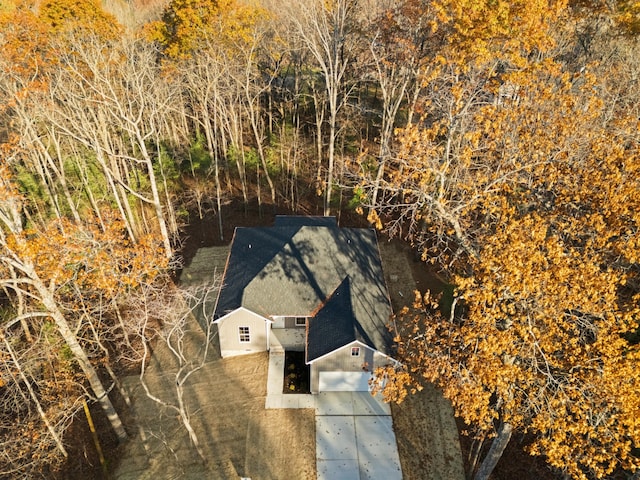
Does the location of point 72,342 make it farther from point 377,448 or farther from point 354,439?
point 377,448

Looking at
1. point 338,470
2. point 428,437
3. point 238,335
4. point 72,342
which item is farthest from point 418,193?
point 72,342

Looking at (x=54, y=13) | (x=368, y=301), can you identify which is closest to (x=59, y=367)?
(x=368, y=301)

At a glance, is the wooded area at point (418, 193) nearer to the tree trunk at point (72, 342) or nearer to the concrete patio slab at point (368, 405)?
the tree trunk at point (72, 342)

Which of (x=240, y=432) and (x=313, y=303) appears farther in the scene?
(x=313, y=303)

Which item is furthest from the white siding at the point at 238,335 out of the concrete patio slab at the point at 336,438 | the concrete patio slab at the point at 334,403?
the concrete patio slab at the point at 336,438

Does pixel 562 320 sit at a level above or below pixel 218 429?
above
